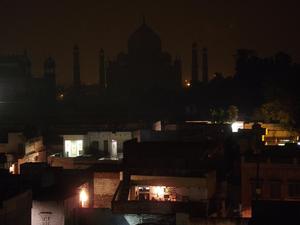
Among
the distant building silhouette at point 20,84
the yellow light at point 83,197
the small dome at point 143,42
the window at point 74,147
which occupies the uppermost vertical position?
the small dome at point 143,42

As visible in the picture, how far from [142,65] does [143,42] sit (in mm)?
2104

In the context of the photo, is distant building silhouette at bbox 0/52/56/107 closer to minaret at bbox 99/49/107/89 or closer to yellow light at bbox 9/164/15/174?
Result: minaret at bbox 99/49/107/89

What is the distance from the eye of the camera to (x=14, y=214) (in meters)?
13.5

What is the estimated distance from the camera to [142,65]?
53.0 meters

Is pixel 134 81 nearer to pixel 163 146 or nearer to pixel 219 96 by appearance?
pixel 219 96

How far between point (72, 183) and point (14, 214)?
14.1 ft

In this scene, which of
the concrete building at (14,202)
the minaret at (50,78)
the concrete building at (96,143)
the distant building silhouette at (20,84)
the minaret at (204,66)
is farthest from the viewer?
the minaret at (204,66)

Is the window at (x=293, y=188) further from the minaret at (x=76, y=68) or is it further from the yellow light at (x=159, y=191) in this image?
the minaret at (x=76, y=68)

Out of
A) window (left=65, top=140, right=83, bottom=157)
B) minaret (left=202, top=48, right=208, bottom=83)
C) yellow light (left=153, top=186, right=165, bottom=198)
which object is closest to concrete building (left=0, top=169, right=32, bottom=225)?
yellow light (left=153, top=186, right=165, bottom=198)

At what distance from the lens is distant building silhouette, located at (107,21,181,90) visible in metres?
52.7

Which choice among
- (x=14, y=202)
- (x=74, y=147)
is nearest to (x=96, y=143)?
(x=74, y=147)

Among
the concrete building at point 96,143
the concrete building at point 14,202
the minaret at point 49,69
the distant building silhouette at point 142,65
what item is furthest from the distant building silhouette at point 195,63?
the concrete building at point 14,202

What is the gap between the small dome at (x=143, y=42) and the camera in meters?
52.6

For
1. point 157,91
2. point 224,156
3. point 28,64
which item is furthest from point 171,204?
point 28,64
